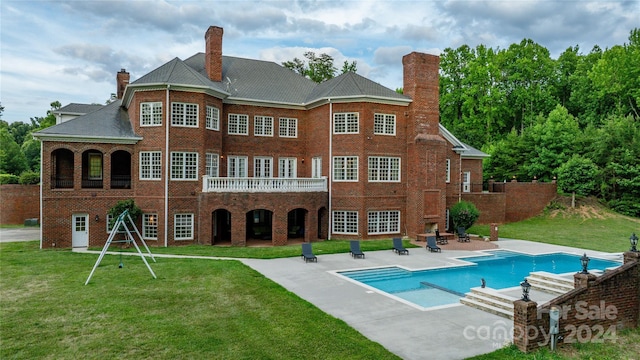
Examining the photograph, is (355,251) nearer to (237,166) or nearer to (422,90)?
(237,166)

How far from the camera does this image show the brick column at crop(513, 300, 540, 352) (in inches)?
334

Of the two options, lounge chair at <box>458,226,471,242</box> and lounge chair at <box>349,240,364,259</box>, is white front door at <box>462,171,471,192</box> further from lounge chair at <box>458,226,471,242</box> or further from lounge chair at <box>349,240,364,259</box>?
lounge chair at <box>349,240,364,259</box>

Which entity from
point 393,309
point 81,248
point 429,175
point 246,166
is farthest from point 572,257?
point 81,248

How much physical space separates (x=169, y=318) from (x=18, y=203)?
30.3m

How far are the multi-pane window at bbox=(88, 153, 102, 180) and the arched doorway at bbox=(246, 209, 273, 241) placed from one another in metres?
9.30

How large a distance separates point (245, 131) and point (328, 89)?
6099 millimetres

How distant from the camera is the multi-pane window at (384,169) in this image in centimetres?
2447

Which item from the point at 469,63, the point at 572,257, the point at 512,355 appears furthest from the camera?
the point at 469,63

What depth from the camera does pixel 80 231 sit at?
69.9 ft

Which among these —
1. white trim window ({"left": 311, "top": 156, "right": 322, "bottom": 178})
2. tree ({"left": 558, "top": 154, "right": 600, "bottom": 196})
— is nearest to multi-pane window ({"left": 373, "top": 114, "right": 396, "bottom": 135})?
white trim window ({"left": 311, "top": 156, "right": 322, "bottom": 178})

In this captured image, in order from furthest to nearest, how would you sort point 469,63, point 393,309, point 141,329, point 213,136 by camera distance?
point 469,63 → point 213,136 → point 393,309 → point 141,329

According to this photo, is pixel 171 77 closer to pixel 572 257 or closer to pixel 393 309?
pixel 393 309

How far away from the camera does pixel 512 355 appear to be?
8258 mm

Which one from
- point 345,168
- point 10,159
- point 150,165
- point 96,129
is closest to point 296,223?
point 345,168
